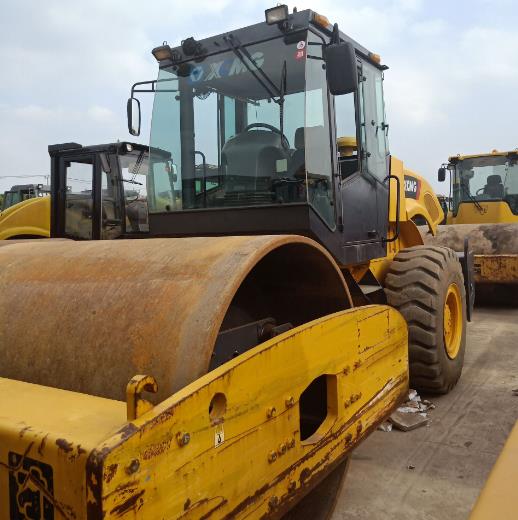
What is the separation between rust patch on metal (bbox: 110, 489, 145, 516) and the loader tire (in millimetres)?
3058

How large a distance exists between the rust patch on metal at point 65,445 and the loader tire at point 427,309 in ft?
10.3

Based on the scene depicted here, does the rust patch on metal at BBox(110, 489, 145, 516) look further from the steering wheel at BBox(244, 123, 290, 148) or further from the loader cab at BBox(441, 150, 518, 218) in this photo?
the loader cab at BBox(441, 150, 518, 218)

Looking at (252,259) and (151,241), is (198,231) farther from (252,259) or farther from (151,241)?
(252,259)

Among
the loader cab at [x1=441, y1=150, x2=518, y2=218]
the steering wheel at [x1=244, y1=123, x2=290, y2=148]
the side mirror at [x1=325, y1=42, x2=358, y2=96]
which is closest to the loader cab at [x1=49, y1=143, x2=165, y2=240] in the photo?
the steering wheel at [x1=244, y1=123, x2=290, y2=148]

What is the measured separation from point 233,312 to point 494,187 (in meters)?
9.76

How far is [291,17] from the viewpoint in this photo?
11.2 ft

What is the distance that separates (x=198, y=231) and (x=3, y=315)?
1.69m

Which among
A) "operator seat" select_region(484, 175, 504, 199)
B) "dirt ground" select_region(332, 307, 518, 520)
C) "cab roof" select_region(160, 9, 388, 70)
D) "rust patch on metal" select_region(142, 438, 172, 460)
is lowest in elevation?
"dirt ground" select_region(332, 307, 518, 520)

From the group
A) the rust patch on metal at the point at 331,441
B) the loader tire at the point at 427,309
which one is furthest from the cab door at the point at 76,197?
the rust patch on metal at the point at 331,441

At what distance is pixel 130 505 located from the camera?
1.27 metres

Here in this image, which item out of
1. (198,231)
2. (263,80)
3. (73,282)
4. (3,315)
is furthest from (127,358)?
(263,80)

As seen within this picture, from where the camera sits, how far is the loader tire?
4035 millimetres

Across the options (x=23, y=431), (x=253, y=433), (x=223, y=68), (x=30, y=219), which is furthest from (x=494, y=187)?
(x=23, y=431)

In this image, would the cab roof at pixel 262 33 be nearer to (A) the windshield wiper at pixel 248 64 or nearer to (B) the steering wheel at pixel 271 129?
(A) the windshield wiper at pixel 248 64
